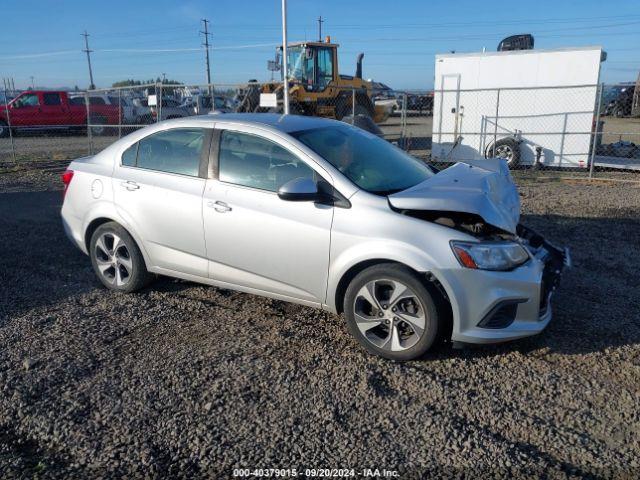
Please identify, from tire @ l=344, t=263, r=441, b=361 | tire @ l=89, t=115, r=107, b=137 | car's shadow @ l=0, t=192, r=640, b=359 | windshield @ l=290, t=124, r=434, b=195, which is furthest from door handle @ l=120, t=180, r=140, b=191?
tire @ l=89, t=115, r=107, b=137

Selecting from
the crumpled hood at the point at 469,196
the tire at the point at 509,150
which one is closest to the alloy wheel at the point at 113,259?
the crumpled hood at the point at 469,196

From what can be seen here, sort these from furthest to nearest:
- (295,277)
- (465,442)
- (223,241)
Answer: (223,241) < (295,277) < (465,442)

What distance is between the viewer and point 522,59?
12320 mm

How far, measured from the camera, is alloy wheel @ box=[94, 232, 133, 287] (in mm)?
4844

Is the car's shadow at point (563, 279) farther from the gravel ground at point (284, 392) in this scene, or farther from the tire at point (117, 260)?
the tire at point (117, 260)

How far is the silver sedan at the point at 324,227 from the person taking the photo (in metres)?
3.43

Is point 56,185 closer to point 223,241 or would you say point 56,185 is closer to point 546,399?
point 223,241

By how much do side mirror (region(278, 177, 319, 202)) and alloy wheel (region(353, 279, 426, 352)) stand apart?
0.72m

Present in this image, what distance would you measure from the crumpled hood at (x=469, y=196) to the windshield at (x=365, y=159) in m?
0.20

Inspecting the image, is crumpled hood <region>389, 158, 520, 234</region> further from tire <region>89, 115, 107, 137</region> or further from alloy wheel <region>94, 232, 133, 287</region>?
tire <region>89, 115, 107, 137</region>

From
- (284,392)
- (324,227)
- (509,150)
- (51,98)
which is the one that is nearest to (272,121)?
(324,227)

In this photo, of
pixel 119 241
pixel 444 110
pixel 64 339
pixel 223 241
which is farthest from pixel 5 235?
pixel 444 110

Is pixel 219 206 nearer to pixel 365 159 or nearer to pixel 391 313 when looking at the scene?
pixel 365 159

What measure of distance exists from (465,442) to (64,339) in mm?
2968
